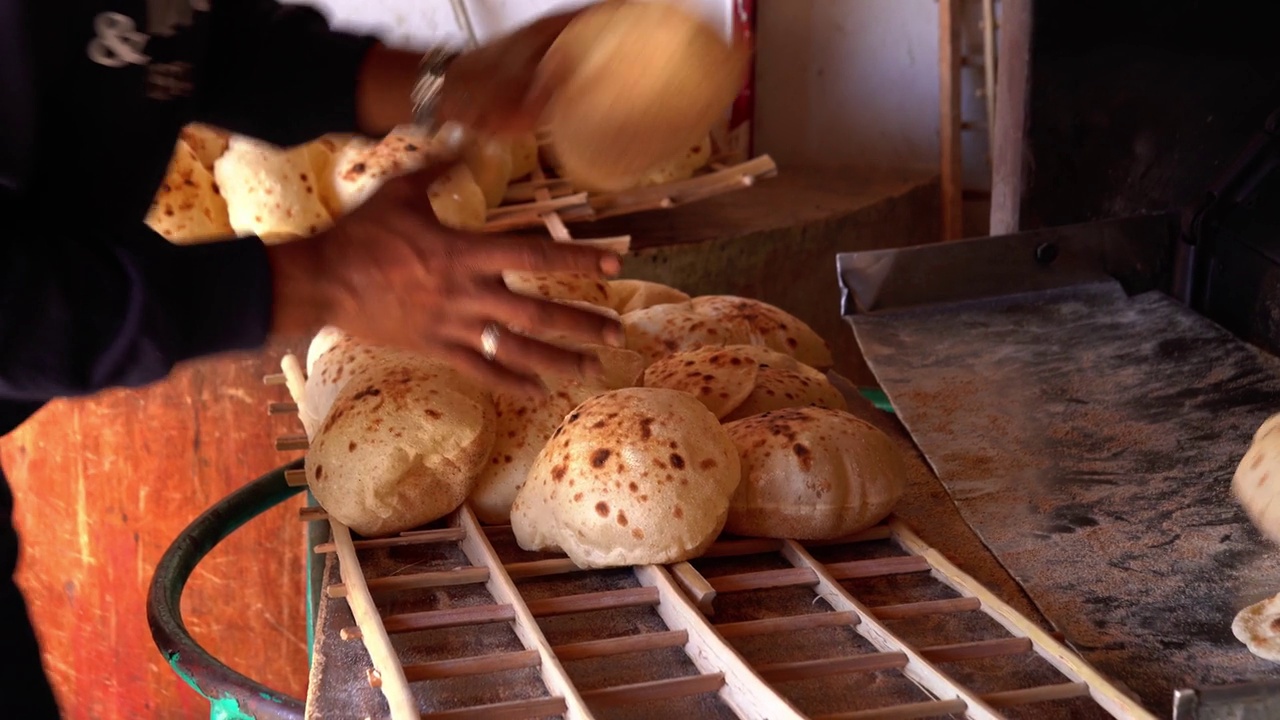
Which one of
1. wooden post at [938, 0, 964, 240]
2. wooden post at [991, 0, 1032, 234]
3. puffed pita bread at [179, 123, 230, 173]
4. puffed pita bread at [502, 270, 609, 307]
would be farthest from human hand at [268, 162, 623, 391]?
wooden post at [938, 0, 964, 240]

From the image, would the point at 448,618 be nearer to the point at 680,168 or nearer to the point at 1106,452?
the point at 1106,452

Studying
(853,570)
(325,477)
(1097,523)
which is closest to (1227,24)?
(1097,523)

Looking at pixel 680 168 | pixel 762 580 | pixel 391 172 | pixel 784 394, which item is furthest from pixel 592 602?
pixel 680 168

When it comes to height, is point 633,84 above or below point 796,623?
above

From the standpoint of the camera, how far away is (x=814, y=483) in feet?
5.46

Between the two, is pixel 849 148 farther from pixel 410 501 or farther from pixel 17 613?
pixel 17 613

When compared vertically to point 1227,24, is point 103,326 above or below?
below

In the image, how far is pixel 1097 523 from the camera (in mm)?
1751

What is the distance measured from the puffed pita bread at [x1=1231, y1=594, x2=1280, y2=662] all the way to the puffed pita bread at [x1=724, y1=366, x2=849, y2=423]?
71cm

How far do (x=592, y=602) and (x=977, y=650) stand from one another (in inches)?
18.7

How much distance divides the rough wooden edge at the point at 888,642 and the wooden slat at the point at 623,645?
218 mm

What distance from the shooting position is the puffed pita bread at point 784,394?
1.95 meters

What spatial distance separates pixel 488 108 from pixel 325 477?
0.58 meters

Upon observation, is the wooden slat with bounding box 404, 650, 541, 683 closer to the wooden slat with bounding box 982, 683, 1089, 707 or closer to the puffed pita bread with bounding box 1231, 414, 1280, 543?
the wooden slat with bounding box 982, 683, 1089, 707
